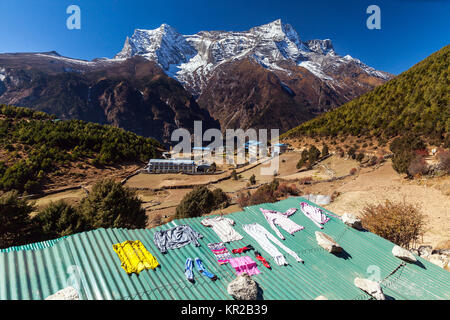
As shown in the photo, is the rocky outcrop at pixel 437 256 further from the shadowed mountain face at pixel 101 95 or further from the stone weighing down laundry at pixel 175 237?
the shadowed mountain face at pixel 101 95

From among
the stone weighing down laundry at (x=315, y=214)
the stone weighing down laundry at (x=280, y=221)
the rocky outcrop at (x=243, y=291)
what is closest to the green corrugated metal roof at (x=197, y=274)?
the stone weighing down laundry at (x=280, y=221)

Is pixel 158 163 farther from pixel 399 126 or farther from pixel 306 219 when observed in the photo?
pixel 399 126

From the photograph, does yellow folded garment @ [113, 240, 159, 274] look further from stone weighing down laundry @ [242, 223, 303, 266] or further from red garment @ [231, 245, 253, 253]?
stone weighing down laundry @ [242, 223, 303, 266]

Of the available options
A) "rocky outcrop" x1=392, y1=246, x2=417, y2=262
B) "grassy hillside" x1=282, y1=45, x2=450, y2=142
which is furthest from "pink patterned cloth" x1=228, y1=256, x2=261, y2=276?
"grassy hillside" x1=282, y1=45, x2=450, y2=142

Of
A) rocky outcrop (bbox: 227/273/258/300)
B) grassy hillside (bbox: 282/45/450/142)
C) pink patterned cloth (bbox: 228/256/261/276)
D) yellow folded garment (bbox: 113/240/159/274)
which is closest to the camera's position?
rocky outcrop (bbox: 227/273/258/300)
